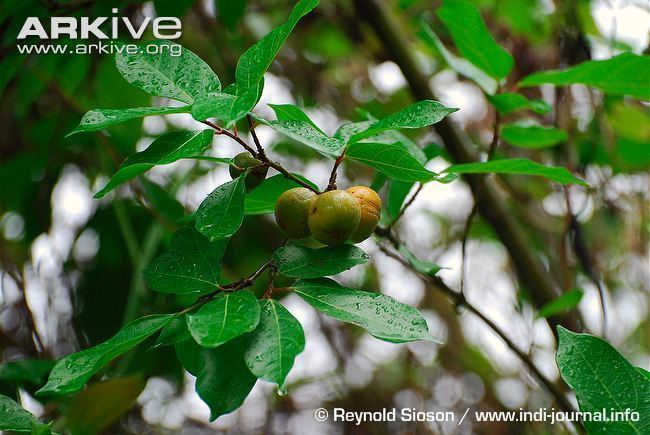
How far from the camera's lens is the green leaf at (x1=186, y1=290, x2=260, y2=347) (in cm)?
39

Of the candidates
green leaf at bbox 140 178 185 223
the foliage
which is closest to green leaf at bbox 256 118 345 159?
the foliage

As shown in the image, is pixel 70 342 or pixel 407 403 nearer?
pixel 70 342

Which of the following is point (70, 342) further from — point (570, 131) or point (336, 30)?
point (570, 131)

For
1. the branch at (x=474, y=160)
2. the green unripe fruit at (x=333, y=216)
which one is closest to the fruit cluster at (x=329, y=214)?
the green unripe fruit at (x=333, y=216)

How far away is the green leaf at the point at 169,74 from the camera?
18.7 inches

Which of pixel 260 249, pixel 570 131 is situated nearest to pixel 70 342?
pixel 260 249

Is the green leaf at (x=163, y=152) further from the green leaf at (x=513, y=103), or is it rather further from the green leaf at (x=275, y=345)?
the green leaf at (x=513, y=103)

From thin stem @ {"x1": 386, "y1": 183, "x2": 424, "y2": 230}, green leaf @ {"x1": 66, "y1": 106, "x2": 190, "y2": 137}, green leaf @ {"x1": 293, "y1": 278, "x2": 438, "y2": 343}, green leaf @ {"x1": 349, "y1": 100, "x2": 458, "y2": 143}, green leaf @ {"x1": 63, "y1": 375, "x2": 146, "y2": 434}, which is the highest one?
green leaf @ {"x1": 66, "y1": 106, "x2": 190, "y2": 137}

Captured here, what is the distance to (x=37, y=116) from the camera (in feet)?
4.33

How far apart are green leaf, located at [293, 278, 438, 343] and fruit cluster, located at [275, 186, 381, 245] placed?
A: 4 cm

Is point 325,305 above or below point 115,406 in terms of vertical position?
above

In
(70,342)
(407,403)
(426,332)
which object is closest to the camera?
(426,332)

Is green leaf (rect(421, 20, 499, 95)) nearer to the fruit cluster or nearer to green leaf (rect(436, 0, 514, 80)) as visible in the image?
green leaf (rect(436, 0, 514, 80))

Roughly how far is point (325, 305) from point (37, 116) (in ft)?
3.53
